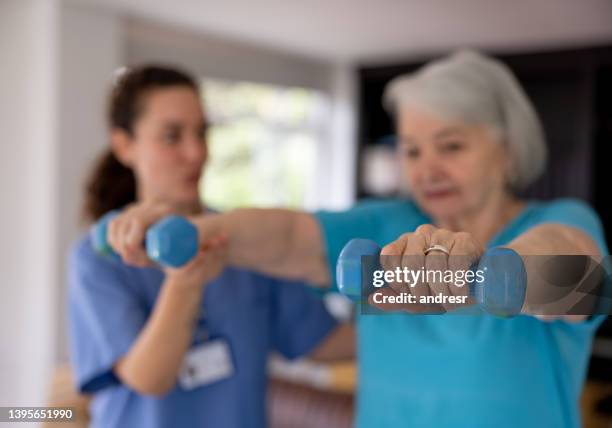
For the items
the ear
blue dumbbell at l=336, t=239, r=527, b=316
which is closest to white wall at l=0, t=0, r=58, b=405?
the ear

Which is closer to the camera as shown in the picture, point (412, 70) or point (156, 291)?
point (156, 291)

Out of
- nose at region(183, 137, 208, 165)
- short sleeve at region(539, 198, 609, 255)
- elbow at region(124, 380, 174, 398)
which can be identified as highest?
nose at region(183, 137, 208, 165)

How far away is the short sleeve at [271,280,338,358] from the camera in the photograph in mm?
1229

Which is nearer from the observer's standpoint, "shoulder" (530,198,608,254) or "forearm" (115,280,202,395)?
"shoulder" (530,198,608,254)

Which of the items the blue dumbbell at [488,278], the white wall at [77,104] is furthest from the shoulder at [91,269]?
the white wall at [77,104]

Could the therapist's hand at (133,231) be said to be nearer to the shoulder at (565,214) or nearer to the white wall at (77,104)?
the shoulder at (565,214)

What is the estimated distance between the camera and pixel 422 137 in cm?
84

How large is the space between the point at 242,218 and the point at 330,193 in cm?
458

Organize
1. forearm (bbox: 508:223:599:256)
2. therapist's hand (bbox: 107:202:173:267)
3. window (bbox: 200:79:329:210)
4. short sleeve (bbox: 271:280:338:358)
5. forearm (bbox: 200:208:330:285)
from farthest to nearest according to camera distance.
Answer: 1. window (bbox: 200:79:329:210)
2. short sleeve (bbox: 271:280:338:358)
3. forearm (bbox: 200:208:330:285)
4. therapist's hand (bbox: 107:202:173:267)
5. forearm (bbox: 508:223:599:256)

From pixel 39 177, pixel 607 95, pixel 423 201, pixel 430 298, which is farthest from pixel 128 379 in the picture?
pixel 607 95

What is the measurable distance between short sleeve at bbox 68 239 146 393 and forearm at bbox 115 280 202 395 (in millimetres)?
34

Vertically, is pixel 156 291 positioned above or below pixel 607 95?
below

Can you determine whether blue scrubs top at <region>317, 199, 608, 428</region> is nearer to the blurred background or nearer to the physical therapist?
the physical therapist

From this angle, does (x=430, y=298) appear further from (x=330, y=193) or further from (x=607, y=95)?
(x=330, y=193)
